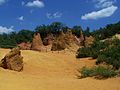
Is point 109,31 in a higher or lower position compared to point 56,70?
higher

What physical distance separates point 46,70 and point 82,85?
18.9 ft

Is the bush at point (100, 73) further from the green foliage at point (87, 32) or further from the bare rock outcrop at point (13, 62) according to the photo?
the green foliage at point (87, 32)

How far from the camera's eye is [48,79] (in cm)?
1716

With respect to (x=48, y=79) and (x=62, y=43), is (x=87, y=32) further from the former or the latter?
(x=48, y=79)

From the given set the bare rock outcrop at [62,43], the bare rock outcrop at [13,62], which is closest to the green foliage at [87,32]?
the bare rock outcrop at [62,43]

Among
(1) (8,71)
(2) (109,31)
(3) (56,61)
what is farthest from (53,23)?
(1) (8,71)

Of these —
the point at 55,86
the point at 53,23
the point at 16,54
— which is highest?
the point at 53,23

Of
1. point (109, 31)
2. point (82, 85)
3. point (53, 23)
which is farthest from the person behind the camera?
point (53, 23)

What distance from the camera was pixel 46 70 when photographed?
67.7 feet

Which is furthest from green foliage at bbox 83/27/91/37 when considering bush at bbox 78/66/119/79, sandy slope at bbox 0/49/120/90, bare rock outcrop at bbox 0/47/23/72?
bush at bbox 78/66/119/79

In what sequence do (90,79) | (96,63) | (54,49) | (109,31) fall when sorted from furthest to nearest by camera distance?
(109,31) < (54,49) < (96,63) < (90,79)

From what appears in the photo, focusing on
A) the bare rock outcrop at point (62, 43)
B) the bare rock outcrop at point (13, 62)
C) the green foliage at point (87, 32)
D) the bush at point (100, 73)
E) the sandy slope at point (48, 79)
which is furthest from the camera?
the green foliage at point (87, 32)

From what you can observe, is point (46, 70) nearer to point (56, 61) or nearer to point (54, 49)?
point (56, 61)

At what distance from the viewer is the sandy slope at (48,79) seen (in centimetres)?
1481
